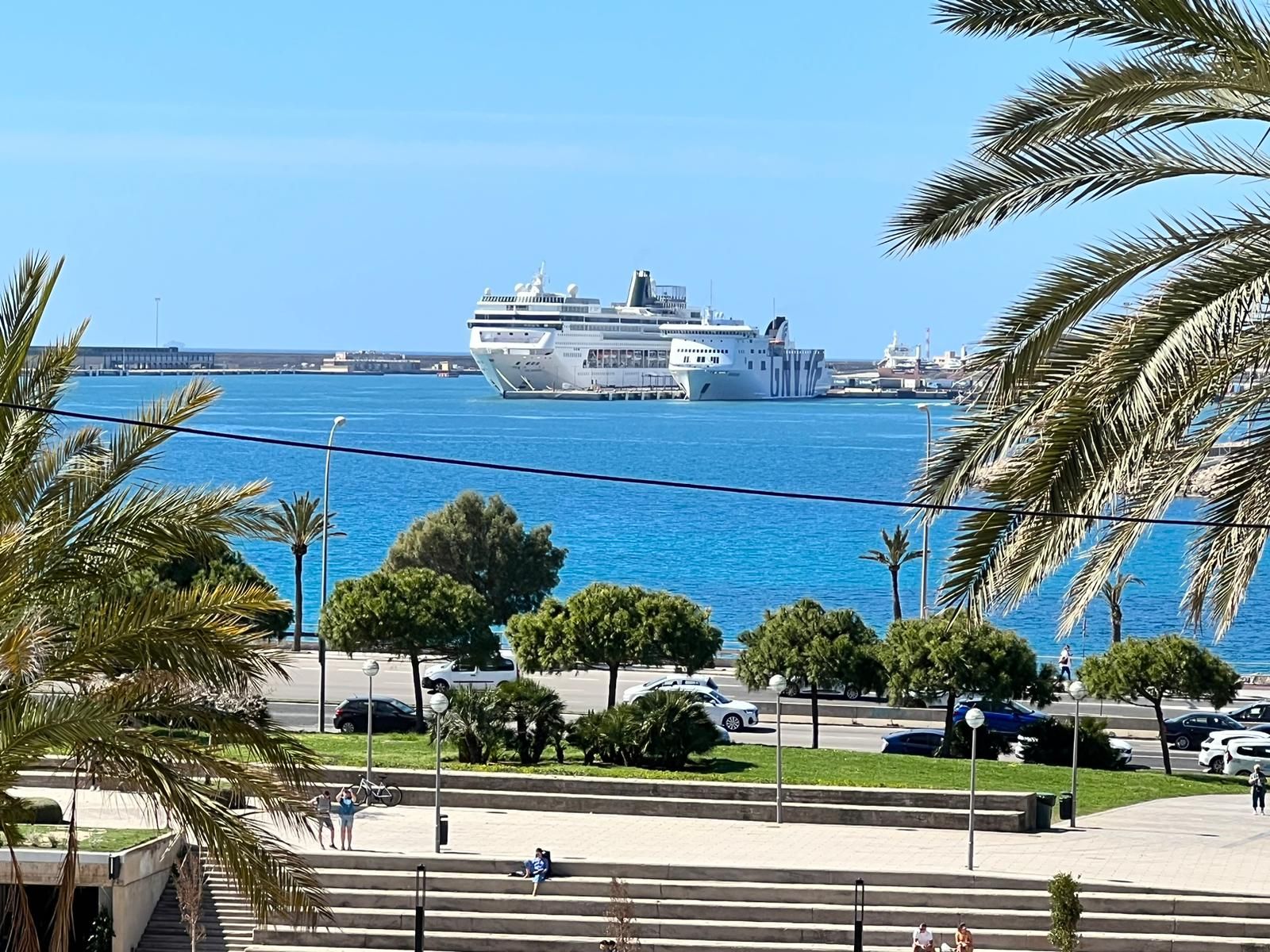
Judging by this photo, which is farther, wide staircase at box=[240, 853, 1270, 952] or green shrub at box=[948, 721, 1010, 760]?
green shrub at box=[948, 721, 1010, 760]

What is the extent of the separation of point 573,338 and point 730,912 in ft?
533

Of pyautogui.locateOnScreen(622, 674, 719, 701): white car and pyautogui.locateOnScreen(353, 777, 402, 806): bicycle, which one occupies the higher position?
pyautogui.locateOnScreen(622, 674, 719, 701): white car

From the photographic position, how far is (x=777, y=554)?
89.6m

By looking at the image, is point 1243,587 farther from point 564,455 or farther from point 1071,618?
point 564,455

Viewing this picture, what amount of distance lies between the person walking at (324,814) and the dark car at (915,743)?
9.39 m

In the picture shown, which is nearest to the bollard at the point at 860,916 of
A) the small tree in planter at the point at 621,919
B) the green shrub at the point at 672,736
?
the small tree in planter at the point at 621,919

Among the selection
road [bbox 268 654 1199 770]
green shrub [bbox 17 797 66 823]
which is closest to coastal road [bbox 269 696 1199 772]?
road [bbox 268 654 1199 770]

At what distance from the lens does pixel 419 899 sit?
15.8 metres

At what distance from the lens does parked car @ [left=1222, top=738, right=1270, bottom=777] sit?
25.8 m

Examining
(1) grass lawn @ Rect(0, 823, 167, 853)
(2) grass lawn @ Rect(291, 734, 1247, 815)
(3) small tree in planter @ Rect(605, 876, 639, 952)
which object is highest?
(2) grass lawn @ Rect(291, 734, 1247, 815)

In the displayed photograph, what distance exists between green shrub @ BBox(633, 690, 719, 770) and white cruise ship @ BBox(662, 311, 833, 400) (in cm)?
15277

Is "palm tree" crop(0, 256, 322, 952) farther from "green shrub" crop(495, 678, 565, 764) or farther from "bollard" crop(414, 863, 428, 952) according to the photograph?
"green shrub" crop(495, 678, 565, 764)

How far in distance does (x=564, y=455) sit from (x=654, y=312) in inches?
2423

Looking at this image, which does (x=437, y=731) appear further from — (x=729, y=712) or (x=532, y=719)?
(x=729, y=712)
